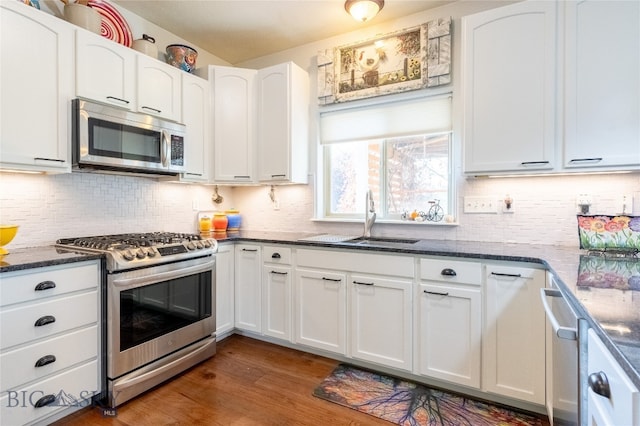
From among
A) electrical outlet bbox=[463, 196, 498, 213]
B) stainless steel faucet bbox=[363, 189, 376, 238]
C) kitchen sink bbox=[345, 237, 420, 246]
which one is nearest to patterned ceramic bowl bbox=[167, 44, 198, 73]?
stainless steel faucet bbox=[363, 189, 376, 238]

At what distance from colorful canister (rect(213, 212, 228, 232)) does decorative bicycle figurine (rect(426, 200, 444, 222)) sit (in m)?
1.96

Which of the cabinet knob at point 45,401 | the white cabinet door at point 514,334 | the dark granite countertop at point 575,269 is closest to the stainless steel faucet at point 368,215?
the dark granite countertop at point 575,269

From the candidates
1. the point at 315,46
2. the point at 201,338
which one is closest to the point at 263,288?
the point at 201,338

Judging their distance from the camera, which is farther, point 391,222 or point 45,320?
point 391,222

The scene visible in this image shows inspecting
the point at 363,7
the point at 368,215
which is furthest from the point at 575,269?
the point at 363,7

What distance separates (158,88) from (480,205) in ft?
8.69

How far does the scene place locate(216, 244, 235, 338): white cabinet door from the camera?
269 cm

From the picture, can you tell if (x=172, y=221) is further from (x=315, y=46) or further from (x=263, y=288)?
(x=315, y=46)

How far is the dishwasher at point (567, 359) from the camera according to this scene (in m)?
1.01

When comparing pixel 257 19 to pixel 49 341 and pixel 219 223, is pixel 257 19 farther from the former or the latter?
pixel 49 341

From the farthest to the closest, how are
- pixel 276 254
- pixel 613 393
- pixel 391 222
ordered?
pixel 391 222
pixel 276 254
pixel 613 393

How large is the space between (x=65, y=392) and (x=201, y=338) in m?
0.84

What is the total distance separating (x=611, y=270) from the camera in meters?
1.40

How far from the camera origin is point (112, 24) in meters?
2.40
